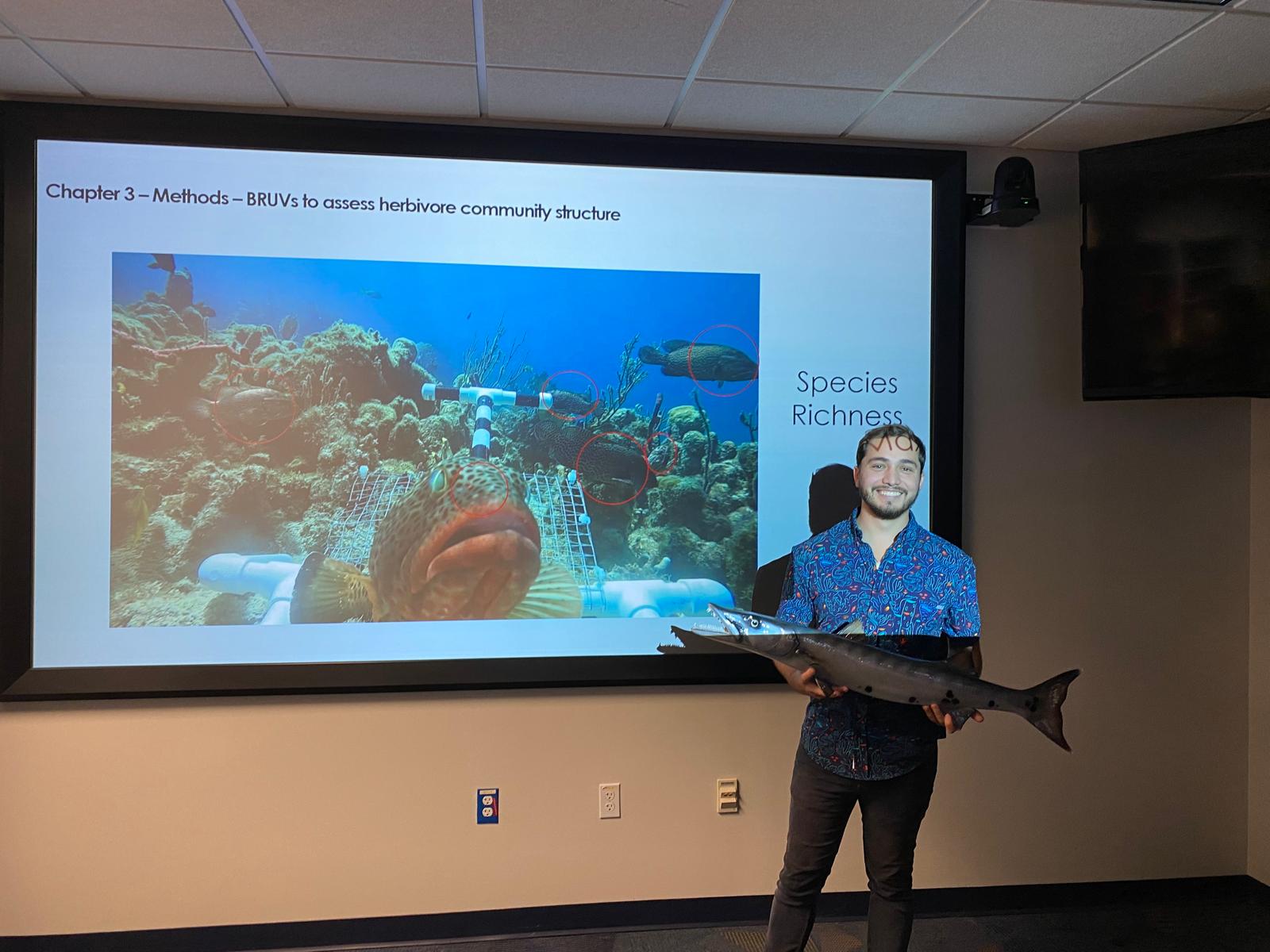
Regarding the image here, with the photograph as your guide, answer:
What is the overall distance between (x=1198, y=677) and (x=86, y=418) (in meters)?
3.74

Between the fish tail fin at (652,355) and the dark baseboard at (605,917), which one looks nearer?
the dark baseboard at (605,917)

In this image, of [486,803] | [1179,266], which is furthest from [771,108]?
[486,803]

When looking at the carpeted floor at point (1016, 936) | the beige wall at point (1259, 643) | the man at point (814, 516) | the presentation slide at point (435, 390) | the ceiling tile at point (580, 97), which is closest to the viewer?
the ceiling tile at point (580, 97)

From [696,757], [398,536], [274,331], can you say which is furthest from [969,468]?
[274,331]

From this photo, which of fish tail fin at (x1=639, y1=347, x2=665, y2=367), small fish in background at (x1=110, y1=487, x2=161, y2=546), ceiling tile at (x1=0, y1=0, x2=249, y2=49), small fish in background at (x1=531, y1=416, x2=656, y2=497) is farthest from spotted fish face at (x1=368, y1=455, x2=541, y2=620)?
ceiling tile at (x1=0, y1=0, x2=249, y2=49)

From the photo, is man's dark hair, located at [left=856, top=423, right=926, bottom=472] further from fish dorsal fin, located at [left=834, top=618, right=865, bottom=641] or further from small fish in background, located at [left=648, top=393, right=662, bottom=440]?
small fish in background, located at [left=648, top=393, right=662, bottom=440]

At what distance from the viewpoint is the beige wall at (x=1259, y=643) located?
2629 millimetres

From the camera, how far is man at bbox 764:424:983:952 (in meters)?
1.81

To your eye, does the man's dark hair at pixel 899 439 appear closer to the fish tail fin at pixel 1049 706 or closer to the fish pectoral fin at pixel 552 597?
the fish tail fin at pixel 1049 706

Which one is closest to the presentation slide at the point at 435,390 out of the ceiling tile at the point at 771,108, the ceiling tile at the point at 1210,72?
the ceiling tile at the point at 771,108

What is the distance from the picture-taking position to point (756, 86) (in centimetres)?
216

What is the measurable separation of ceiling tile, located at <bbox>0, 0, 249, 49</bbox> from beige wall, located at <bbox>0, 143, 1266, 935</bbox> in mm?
1838

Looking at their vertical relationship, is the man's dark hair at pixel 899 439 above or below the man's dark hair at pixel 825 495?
above

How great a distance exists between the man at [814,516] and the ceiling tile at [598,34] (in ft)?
4.19
